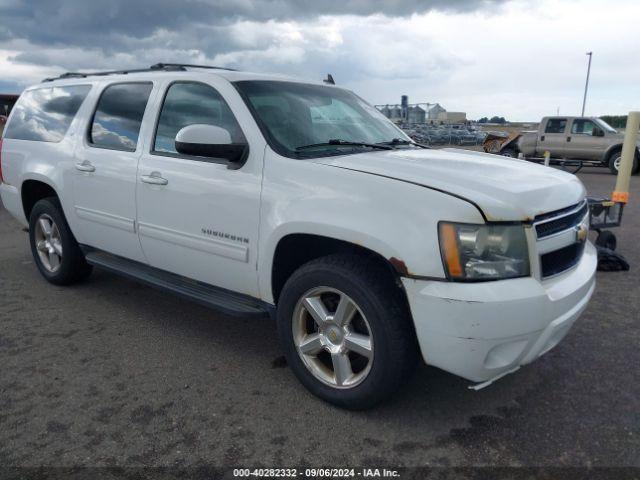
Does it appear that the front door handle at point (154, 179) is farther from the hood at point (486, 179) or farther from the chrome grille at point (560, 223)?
the chrome grille at point (560, 223)

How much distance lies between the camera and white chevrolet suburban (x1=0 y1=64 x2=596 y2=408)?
244 centimetres

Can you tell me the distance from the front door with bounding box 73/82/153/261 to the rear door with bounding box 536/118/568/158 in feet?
51.2

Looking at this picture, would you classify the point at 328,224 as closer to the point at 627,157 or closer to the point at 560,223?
the point at 560,223

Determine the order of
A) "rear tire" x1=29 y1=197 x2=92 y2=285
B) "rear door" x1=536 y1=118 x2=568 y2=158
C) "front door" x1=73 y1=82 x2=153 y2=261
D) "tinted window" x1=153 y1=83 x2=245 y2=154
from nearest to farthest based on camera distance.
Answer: "tinted window" x1=153 y1=83 x2=245 y2=154, "front door" x1=73 y1=82 x2=153 y2=261, "rear tire" x1=29 y1=197 x2=92 y2=285, "rear door" x1=536 y1=118 x2=568 y2=158

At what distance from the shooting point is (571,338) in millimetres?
3863

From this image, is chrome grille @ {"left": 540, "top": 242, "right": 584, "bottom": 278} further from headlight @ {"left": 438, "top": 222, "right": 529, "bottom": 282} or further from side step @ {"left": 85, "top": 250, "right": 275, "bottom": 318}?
side step @ {"left": 85, "top": 250, "right": 275, "bottom": 318}

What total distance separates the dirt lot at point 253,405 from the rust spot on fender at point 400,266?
0.86 metres

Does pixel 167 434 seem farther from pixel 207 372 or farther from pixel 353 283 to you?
pixel 353 283

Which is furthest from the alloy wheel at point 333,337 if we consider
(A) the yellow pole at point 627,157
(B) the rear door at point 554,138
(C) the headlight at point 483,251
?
(B) the rear door at point 554,138

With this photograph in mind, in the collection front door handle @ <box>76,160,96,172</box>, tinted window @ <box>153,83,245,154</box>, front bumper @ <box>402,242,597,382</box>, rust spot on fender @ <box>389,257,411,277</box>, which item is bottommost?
front bumper @ <box>402,242,597,382</box>

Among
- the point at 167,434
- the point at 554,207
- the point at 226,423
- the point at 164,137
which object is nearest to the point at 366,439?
the point at 226,423

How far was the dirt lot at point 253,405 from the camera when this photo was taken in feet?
8.39

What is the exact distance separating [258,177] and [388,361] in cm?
125

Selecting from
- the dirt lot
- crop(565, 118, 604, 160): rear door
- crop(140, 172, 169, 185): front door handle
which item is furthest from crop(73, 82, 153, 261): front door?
crop(565, 118, 604, 160): rear door
